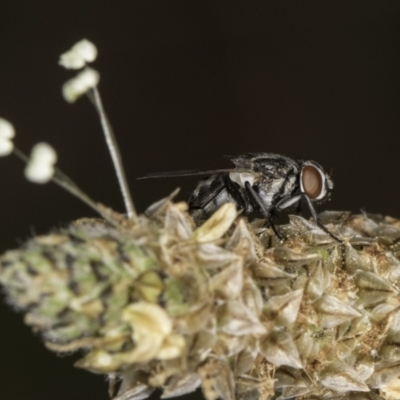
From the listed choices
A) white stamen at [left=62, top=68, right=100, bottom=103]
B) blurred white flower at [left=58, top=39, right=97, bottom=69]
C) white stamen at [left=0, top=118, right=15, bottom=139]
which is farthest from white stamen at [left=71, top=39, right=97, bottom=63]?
white stamen at [left=0, top=118, right=15, bottom=139]

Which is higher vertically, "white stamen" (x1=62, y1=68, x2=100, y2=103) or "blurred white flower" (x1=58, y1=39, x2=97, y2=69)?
"blurred white flower" (x1=58, y1=39, x2=97, y2=69)

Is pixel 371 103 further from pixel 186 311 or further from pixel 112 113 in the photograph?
pixel 186 311

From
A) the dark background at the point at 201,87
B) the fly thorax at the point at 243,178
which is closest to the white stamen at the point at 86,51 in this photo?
the fly thorax at the point at 243,178

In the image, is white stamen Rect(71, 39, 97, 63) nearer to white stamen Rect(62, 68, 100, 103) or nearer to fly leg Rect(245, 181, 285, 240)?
white stamen Rect(62, 68, 100, 103)

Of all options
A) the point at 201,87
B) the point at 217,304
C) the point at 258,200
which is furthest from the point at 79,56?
the point at 201,87

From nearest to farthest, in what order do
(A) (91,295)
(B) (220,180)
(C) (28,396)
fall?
(A) (91,295), (B) (220,180), (C) (28,396)

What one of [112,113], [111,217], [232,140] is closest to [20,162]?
[112,113]

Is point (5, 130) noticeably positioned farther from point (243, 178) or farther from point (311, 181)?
point (311, 181)
